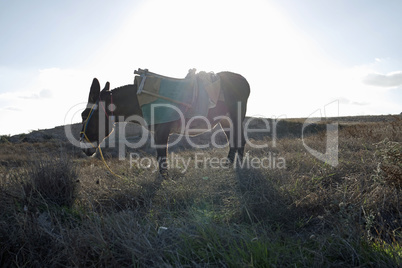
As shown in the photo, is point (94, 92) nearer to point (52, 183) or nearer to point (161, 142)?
point (161, 142)

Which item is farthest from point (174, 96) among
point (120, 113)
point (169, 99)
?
point (120, 113)

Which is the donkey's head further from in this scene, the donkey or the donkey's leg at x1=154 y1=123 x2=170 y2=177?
the donkey's leg at x1=154 y1=123 x2=170 y2=177

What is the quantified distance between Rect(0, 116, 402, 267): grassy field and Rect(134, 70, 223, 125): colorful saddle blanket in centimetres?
93

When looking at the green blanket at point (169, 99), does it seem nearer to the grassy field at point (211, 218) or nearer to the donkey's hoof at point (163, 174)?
the donkey's hoof at point (163, 174)

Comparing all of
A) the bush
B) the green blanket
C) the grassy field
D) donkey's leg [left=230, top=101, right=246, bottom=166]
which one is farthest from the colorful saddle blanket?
the bush

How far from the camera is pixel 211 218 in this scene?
108 inches

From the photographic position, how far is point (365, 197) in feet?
9.11

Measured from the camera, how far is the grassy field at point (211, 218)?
6.64ft

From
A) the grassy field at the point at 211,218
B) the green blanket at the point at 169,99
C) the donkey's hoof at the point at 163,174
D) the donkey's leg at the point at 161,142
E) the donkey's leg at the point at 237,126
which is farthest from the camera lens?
the donkey's leg at the point at 237,126

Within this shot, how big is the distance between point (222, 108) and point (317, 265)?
144 inches

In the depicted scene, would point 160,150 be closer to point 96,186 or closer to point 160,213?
point 96,186

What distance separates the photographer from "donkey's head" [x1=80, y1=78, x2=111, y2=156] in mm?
4575

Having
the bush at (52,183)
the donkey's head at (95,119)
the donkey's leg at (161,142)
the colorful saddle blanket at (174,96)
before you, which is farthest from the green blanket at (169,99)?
the bush at (52,183)

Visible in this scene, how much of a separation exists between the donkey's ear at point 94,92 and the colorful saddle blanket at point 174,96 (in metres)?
0.58
